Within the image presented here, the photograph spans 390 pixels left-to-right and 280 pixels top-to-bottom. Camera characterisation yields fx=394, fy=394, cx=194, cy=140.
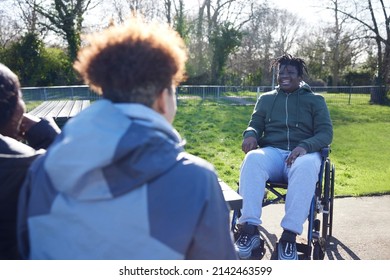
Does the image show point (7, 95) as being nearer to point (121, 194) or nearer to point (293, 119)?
point (121, 194)

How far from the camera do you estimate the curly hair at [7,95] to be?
5.11 ft

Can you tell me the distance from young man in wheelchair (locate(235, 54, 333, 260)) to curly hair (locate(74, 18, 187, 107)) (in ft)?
6.20

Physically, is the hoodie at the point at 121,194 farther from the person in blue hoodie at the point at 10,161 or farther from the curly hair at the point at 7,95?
the curly hair at the point at 7,95

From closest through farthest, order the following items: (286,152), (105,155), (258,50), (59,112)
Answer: (105,155), (286,152), (59,112), (258,50)

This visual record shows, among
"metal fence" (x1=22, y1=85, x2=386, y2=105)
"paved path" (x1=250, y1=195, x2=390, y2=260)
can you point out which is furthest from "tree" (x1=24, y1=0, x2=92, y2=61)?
"paved path" (x1=250, y1=195, x2=390, y2=260)

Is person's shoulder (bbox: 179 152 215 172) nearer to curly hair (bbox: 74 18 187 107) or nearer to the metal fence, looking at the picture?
curly hair (bbox: 74 18 187 107)

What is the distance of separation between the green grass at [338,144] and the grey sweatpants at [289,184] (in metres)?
2.24

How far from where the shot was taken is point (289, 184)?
9.89 feet

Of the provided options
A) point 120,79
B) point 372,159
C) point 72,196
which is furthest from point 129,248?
point 372,159

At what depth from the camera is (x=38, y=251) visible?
4.19 feet

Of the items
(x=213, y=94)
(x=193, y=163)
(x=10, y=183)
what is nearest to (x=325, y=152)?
(x=193, y=163)

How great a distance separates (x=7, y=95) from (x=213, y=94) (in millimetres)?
14605

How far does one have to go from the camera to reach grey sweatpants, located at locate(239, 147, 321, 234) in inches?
115

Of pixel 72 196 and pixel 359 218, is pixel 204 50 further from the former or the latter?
pixel 72 196
